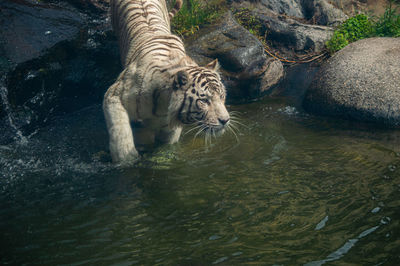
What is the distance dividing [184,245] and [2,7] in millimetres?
3863

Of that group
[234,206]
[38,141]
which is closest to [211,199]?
[234,206]

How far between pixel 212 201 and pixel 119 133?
1.27 metres

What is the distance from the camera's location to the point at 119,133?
3590 mm

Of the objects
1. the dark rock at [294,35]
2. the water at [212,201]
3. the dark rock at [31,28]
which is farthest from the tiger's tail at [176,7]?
the water at [212,201]

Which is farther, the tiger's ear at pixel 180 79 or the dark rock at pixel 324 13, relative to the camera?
the dark rock at pixel 324 13

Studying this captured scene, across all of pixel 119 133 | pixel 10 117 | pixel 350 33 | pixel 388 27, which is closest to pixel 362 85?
pixel 388 27

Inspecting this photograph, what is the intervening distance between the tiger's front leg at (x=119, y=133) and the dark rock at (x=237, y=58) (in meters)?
2.28

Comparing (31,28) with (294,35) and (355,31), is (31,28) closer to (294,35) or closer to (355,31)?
(294,35)

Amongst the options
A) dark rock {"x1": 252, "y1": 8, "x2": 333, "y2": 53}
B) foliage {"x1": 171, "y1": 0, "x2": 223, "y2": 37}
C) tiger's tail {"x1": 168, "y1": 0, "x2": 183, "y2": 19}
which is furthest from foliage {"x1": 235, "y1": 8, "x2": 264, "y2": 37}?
tiger's tail {"x1": 168, "y1": 0, "x2": 183, "y2": 19}

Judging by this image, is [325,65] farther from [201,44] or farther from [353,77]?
[201,44]

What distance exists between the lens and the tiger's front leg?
11.8 feet

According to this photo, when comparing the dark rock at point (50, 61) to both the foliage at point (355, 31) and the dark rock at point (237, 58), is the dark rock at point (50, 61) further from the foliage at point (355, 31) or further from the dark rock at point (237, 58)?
the foliage at point (355, 31)

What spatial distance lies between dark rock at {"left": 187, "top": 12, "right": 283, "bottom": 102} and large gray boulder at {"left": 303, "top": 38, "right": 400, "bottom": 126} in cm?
84

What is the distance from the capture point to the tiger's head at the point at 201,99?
3.39 meters
